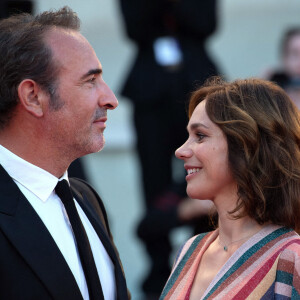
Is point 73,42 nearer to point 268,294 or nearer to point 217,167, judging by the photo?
point 217,167

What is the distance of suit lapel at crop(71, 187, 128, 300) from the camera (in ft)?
11.2

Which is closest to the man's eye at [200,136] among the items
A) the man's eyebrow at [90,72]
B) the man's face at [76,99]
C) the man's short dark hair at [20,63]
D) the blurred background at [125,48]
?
the man's face at [76,99]

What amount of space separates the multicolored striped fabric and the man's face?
682 mm

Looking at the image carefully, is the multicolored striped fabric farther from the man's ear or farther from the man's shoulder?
the man's ear

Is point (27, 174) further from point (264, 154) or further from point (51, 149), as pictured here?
point (264, 154)

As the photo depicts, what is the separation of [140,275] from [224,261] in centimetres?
367

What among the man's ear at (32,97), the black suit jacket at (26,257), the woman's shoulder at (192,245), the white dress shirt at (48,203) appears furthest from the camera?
the woman's shoulder at (192,245)

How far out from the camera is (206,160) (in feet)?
11.1

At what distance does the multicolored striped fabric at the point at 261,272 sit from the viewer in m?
3.08

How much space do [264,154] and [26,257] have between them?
3.18 feet

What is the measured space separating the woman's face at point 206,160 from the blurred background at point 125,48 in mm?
4431

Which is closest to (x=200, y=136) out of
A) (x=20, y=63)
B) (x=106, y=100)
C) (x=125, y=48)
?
(x=106, y=100)

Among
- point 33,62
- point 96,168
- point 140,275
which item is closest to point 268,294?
point 33,62

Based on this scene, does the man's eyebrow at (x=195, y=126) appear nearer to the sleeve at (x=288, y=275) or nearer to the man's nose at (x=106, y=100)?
the man's nose at (x=106, y=100)
